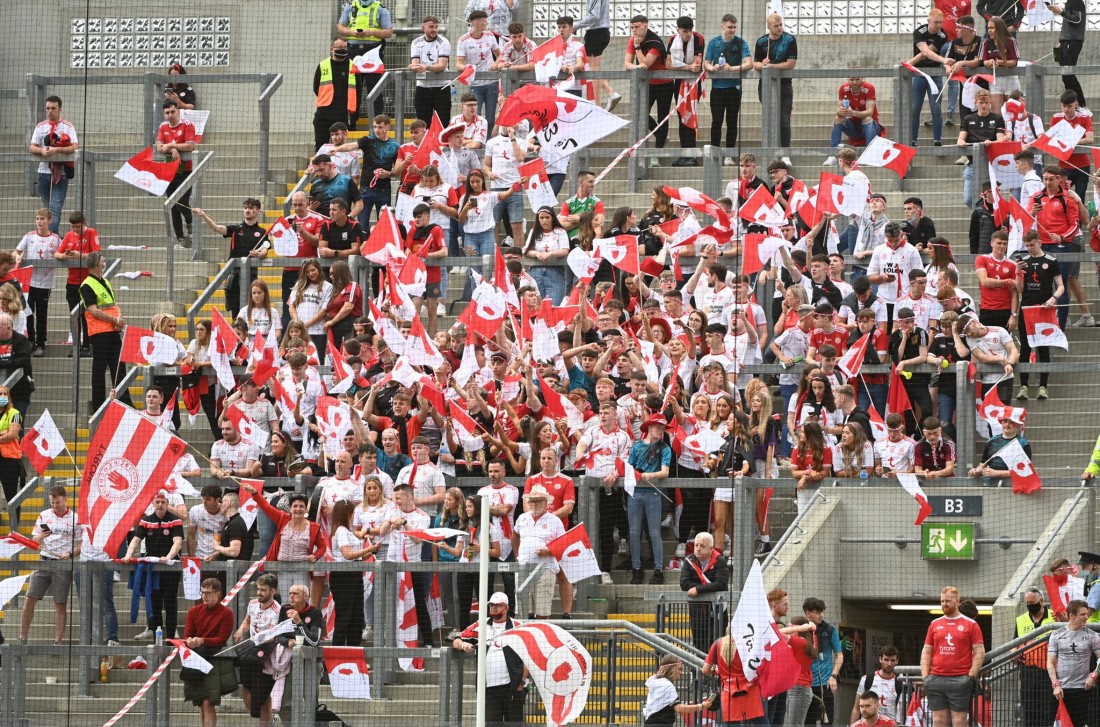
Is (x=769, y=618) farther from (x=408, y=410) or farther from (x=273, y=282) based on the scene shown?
(x=273, y=282)

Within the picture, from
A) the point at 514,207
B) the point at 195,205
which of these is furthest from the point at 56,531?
the point at 514,207

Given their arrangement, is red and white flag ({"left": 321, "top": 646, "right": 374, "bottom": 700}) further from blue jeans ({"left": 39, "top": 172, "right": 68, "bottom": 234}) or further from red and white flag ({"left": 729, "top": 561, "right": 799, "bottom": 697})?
blue jeans ({"left": 39, "top": 172, "right": 68, "bottom": 234})

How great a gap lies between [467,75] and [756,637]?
11.0 metres

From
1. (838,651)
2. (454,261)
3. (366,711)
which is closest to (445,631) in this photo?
(366,711)

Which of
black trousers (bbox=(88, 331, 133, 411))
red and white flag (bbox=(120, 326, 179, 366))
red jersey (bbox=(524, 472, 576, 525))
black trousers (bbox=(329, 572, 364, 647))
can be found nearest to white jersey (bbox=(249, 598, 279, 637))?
black trousers (bbox=(329, 572, 364, 647))

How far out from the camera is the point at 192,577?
784 inches

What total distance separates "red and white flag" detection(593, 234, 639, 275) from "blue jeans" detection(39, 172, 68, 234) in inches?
276

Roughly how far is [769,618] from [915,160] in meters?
10.2

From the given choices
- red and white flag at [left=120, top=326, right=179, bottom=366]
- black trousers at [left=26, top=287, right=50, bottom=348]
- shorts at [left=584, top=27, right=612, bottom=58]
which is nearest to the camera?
red and white flag at [left=120, top=326, right=179, bottom=366]

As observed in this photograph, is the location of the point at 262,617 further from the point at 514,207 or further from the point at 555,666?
the point at 514,207

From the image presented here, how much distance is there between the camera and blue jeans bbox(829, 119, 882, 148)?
25781mm

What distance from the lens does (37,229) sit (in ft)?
82.0

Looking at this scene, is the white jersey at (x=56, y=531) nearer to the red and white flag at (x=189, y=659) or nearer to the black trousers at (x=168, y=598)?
the black trousers at (x=168, y=598)

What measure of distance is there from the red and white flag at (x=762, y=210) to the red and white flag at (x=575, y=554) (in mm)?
4963
